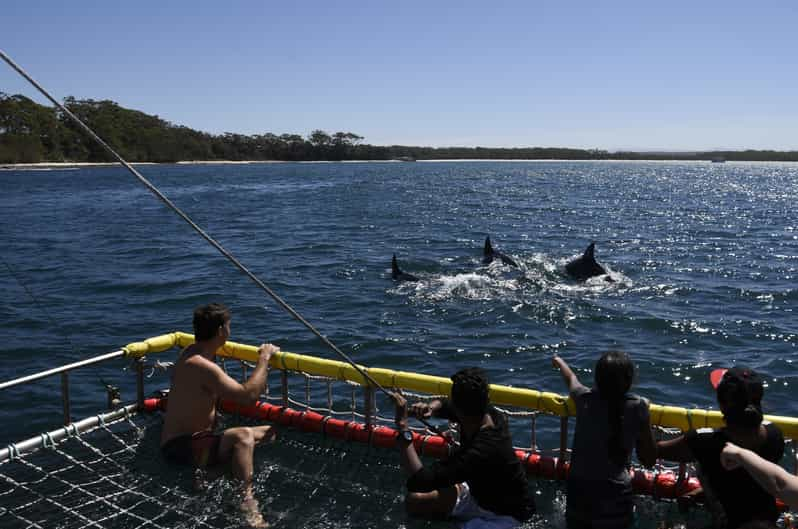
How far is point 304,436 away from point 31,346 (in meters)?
8.81

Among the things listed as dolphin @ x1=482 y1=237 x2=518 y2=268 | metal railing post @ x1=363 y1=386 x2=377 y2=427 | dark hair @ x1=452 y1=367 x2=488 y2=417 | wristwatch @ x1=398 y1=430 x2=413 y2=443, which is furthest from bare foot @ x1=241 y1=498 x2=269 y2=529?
dolphin @ x1=482 y1=237 x2=518 y2=268

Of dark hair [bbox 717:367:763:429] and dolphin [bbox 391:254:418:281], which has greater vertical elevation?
dark hair [bbox 717:367:763:429]

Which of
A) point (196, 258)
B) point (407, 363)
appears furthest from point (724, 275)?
point (196, 258)

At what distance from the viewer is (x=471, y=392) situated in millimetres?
4660

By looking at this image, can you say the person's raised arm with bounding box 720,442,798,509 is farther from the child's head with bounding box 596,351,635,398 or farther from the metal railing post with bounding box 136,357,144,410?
the metal railing post with bounding box 136,357,144,410

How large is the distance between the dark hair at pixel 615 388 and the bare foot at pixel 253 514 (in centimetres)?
285

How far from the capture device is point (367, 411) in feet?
22.9

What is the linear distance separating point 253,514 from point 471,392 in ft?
7.69

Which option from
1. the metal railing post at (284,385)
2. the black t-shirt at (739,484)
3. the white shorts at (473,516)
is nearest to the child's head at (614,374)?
the black t-shirt at (739,484)

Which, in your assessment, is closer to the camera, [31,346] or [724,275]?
[31,346]

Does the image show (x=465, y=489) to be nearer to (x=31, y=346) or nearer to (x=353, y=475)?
(x=353, y=475)

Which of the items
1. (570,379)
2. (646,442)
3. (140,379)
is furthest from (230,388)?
(646,442)

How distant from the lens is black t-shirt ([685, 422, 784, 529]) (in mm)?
4320

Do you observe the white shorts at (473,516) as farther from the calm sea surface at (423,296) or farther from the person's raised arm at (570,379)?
the calm sea surface at (423,296)
